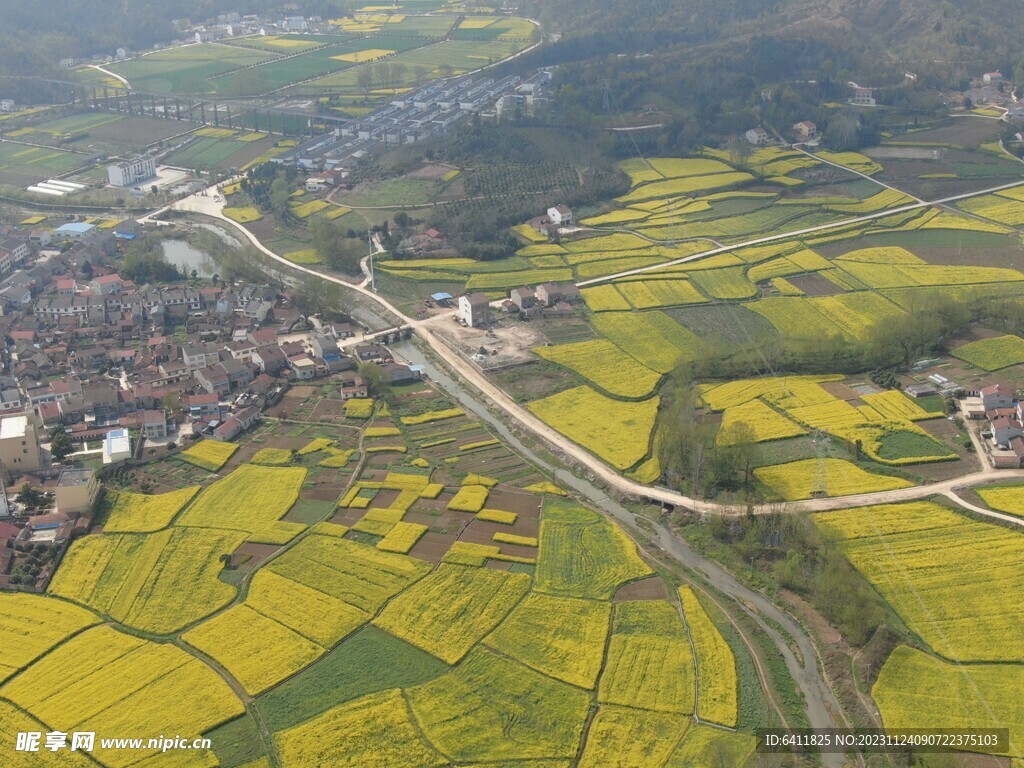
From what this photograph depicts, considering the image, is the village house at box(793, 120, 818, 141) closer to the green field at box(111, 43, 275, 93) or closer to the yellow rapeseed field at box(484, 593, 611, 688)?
the green field at box(111, 43, 275, 93)

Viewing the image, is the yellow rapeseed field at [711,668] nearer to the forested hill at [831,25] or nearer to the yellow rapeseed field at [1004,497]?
the yellow rapeseed field at [1004,497]

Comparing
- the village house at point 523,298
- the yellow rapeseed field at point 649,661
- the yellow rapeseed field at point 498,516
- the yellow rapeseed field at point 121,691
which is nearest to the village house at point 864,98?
the village house at point 523,298

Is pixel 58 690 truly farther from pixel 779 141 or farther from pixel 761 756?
pixel 779 141

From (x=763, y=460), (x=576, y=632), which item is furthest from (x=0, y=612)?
(x=763, y=460)

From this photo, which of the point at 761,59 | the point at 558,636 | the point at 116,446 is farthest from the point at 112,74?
the point at 558,636

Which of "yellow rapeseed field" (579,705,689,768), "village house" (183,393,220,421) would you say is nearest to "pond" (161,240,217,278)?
"village house" (183,393,220,421)

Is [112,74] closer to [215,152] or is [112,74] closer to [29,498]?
[215,152]
